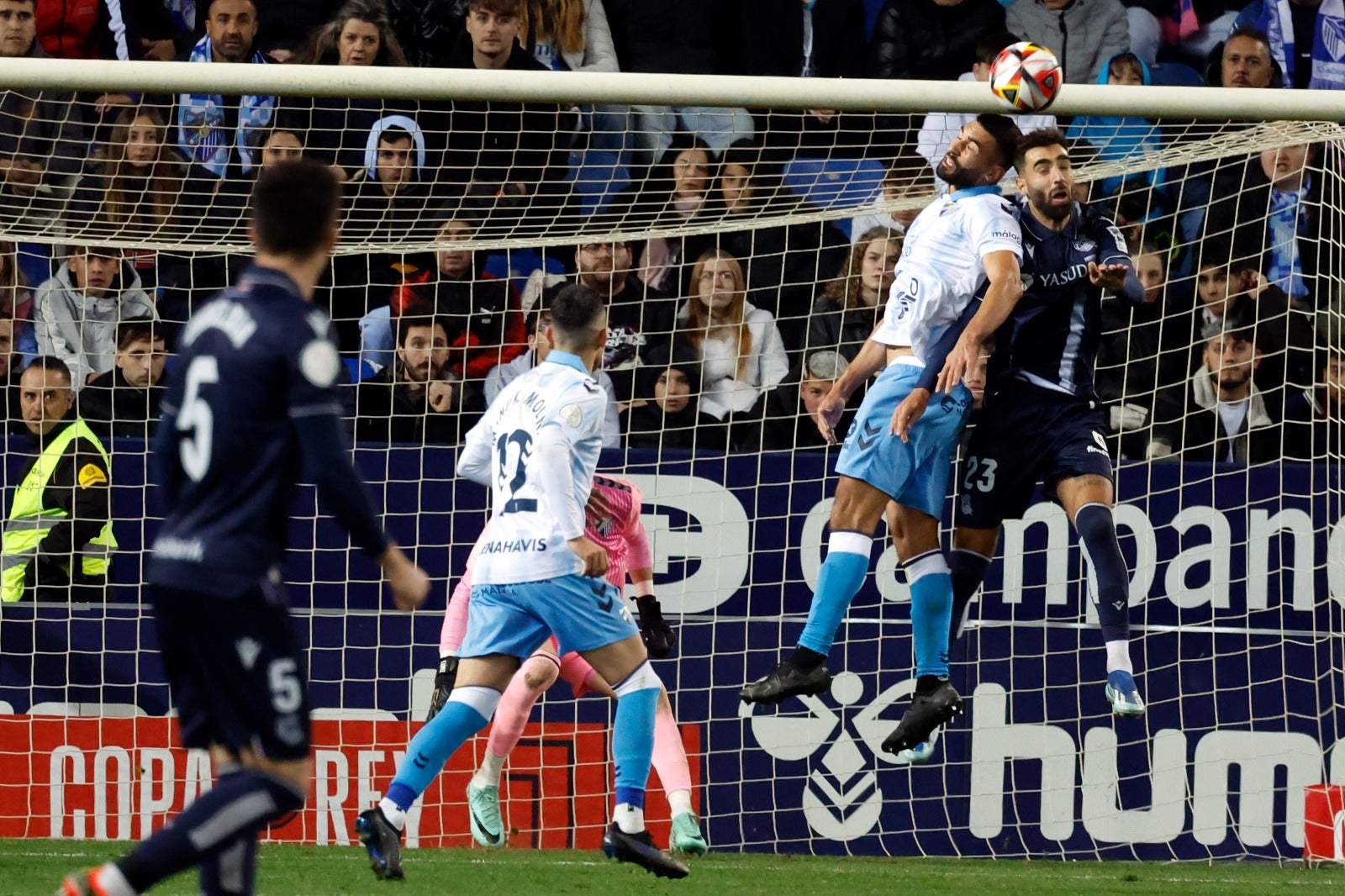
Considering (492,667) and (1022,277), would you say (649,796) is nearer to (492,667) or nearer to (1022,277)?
(492,667)

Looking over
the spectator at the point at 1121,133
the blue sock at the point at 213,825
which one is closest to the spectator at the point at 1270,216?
the spectator at the point at 1121,133

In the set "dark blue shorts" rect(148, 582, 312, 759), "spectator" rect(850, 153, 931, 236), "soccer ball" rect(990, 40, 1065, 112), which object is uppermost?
"spectator" rect(850, 153, 931, 236)

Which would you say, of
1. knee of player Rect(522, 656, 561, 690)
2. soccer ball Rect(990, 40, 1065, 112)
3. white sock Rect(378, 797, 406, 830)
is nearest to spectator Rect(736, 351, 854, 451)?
knee of player Rect(522, 656, 561, 690)

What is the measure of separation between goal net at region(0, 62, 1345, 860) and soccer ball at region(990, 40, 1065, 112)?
1986 mm

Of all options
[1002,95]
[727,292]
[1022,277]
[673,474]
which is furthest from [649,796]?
[1002,95]

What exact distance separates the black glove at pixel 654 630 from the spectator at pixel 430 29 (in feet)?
13.6

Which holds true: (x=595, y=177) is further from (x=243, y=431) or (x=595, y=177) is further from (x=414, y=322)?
(x=243, y=431)

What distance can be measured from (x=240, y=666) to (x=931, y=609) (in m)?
3.47

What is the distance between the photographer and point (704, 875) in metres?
7.65

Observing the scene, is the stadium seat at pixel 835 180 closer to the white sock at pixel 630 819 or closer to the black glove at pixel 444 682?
the black glove at pixel 444 682

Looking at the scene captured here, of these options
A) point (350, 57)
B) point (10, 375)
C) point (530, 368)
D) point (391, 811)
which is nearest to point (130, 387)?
point (10, 375)

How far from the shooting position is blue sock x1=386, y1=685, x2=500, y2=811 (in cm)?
621

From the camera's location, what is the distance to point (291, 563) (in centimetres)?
892

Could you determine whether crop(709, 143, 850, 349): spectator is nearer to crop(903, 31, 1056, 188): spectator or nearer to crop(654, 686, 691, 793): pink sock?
crop(903, 31, 1056, 188): spectator
